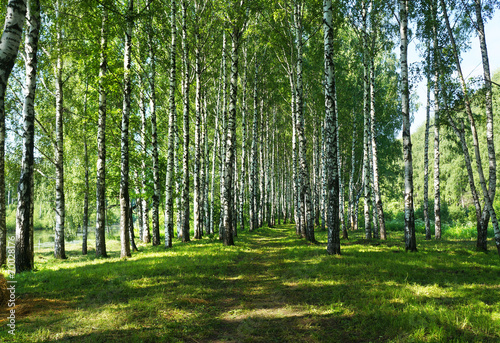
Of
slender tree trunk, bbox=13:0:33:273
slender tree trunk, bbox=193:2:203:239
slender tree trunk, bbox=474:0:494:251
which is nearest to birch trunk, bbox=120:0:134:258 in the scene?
slender tree trunk, bbox=13:0:33:273

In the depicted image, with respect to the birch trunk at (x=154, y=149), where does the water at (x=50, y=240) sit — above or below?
below

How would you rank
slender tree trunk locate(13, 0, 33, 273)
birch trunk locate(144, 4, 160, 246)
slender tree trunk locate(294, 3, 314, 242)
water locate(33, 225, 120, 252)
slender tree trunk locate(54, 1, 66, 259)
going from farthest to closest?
Answer: water locate(33, 225, 120, 252) < slender tree trunk locate(294, 3, 314, 242) < birch trunk locate(144, 4, 160, 246) < slender tree trunk locate(54, 1, 66, 259) < slender tree trunk locate(13, 0, 33, 273)

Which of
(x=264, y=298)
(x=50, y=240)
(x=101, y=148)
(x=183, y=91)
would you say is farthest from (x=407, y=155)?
(x=50, y=240)

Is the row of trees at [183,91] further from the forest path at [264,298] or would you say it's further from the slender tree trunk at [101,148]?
the forest path at [264,298]

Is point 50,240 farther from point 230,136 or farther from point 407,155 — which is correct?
point 407,155

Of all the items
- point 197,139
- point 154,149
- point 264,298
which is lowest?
point 264,298

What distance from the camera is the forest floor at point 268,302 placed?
4.33m

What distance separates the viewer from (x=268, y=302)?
238 inches

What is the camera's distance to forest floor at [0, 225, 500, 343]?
4.33 metres

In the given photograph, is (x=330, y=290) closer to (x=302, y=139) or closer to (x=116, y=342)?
(x=116, y=342)

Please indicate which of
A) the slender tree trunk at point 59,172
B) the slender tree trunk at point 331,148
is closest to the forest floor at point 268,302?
the slender tree trunk at point 331,148

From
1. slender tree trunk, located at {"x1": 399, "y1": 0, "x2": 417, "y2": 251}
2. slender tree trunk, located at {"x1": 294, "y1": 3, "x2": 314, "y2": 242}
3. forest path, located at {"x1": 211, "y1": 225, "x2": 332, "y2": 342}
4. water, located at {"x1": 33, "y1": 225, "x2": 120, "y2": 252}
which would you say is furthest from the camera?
water, located at {"x1": 33, "y1": 225, "x2": 120, "y2": 252}

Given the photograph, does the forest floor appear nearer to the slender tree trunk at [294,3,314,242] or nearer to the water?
the slender tree trunk at [294,3,314,242]

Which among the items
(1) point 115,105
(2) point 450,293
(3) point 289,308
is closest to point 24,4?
(3) point 289,308
